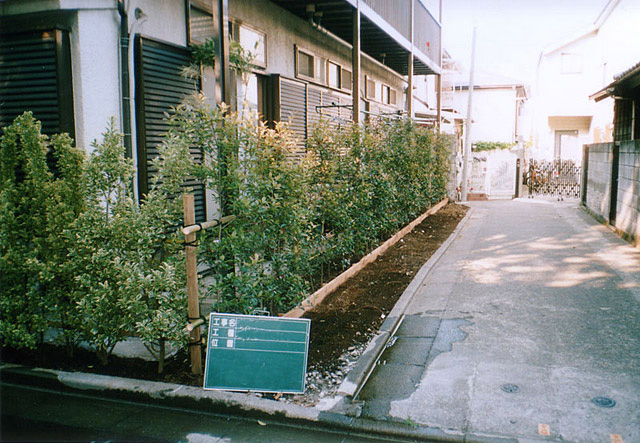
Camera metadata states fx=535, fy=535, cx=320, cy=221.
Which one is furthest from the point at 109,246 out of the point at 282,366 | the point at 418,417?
the point at 418,417

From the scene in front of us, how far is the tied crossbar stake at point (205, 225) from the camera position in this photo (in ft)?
14.8

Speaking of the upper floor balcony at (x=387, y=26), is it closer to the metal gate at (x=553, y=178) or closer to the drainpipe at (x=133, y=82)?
the drainpipe at (x=133, y=82)

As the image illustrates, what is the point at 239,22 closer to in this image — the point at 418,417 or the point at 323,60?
the point at 323,60

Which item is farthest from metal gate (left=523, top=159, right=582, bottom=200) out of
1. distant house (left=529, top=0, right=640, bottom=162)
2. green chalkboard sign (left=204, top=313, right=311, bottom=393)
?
green chalkboard sign (left=204, top=313, right=311, bottom=393)

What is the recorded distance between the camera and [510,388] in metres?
4.54

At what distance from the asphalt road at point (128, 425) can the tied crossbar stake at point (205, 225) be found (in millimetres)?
1472

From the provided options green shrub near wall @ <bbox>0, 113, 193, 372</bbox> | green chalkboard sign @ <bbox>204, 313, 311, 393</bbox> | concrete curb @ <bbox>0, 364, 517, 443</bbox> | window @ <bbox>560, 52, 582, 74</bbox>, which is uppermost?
window @ <bbox>560, 52, 582, 74</bbox>

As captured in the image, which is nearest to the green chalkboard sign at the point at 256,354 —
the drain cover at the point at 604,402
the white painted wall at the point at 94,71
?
the drain cover at the point at 604,402

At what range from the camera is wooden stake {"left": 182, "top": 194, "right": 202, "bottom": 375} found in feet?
15.1

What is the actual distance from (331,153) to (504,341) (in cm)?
356

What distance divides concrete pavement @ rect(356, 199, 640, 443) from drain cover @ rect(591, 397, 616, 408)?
0.05ft

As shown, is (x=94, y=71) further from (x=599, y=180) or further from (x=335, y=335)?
(x=599, y=180)

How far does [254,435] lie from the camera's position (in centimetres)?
400

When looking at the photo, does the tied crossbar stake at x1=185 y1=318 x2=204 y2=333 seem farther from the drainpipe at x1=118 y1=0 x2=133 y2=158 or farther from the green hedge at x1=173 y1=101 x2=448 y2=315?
the drainpipe at x1=118 y1=0 x2=133 y2=158
